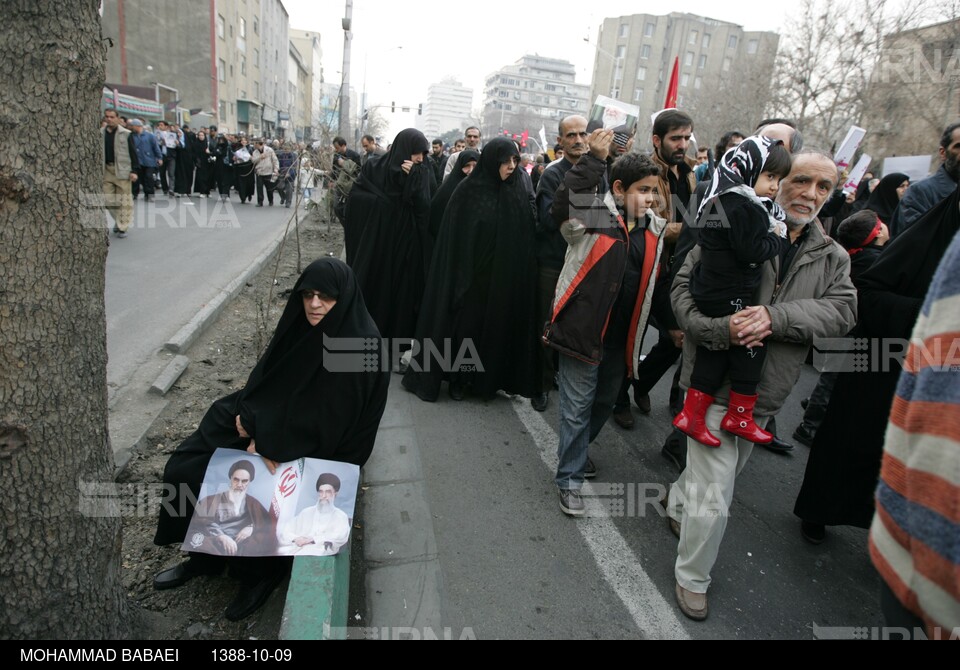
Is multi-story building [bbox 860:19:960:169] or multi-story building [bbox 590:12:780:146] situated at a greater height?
multi-story building [bbox 590:12:780:146]

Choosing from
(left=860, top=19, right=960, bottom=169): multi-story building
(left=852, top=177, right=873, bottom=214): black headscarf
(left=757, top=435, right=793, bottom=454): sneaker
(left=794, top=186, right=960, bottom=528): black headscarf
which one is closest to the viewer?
(left=794, top=186, right=960, bottom=528): black headscarf

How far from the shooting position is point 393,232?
5262 millimetres

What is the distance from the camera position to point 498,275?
4531 mm

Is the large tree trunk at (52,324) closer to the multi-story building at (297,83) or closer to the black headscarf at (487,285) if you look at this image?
the black headscarf at (487,285)

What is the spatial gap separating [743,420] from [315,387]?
6.26 ft

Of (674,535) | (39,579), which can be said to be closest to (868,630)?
(674,535)

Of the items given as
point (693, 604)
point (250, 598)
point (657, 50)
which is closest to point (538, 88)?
point (657, 50)

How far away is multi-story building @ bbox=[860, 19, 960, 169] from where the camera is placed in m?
16.7

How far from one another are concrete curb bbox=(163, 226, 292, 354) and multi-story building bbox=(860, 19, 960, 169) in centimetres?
1864

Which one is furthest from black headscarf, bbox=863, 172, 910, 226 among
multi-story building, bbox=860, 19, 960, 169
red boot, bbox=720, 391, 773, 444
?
multi-story building, bbox=860, 19, 960, 169

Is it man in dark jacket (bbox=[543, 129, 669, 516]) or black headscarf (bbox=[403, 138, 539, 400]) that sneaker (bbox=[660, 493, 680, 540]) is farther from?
black headscarf (bbox=[403, 138, 539, 400])

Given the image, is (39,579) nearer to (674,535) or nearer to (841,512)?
(674,535)

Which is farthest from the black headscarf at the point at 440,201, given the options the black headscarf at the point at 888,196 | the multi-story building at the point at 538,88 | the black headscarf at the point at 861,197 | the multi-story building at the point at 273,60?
the multi-story building at the point at 538,88

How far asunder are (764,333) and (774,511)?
163 centimetres
